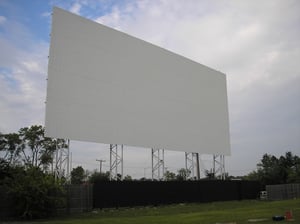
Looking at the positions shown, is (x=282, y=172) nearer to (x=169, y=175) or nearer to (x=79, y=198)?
(x=169, y=175)

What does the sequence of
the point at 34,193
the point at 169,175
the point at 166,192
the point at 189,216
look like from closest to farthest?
the point at 189,216 → the point at 34,193 → the point at 166,192 → the point at 169,175

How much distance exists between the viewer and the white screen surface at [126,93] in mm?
19859

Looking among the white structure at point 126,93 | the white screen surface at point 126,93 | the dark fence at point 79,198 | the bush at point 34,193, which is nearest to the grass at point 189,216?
the dark fence at point 79,198

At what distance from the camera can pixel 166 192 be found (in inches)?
936

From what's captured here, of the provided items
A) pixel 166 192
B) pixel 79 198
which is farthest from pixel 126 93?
pixel 79 198

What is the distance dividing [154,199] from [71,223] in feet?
35.0

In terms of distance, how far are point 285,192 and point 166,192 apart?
11.6m

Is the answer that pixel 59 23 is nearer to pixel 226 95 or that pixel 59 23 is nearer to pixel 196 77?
pixel 196 77

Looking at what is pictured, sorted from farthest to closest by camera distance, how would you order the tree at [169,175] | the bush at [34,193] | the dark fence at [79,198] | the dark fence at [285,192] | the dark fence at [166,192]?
the tree at [169,175], the dark fence at [285,192], the dark fence at [166,192], the dark fence at [79,198], the bush at [34,193]

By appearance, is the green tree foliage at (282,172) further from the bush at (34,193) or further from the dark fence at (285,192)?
the bush at (34,193)

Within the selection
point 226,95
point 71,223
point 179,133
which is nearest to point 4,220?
point 71,223

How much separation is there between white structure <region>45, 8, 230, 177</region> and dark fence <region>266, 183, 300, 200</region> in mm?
5455

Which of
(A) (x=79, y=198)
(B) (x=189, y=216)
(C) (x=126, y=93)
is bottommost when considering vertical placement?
(B) (x=189, y=216)

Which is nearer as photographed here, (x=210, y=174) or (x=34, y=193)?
(x=34, y=193)
